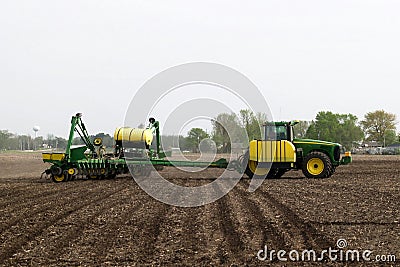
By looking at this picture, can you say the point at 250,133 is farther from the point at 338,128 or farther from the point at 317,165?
the point at 338,128

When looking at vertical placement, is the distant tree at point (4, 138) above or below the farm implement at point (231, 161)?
above

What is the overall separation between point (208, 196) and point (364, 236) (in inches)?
296

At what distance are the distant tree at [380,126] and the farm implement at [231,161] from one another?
315 ft

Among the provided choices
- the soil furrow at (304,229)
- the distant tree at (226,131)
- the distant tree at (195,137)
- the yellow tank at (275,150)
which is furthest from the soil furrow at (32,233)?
the yellow tank at (275,150)

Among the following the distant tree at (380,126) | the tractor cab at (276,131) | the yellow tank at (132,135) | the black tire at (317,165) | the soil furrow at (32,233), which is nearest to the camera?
the soil furrow at (32,233)

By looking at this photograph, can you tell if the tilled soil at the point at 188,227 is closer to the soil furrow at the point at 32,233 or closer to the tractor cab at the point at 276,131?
the soil furrow at the point at 32,233

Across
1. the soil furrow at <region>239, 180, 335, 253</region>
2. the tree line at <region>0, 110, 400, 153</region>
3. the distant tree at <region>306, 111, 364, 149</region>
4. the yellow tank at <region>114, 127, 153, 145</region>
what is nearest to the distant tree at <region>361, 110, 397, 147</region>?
the tree line at <region>0, 110, 400, 153</region>

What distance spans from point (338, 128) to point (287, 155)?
80.1 metres

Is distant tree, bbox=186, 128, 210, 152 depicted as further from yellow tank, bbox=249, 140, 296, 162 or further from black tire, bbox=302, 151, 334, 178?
black tire, bbox=302, 151, 334, 178

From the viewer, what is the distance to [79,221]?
1093 centimetres

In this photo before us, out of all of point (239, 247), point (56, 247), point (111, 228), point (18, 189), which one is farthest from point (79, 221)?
point (18, 189)

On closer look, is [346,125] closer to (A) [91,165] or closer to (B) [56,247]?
(A) [91,165]

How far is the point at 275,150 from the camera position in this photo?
70.8 feet

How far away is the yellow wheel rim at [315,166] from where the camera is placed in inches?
879
